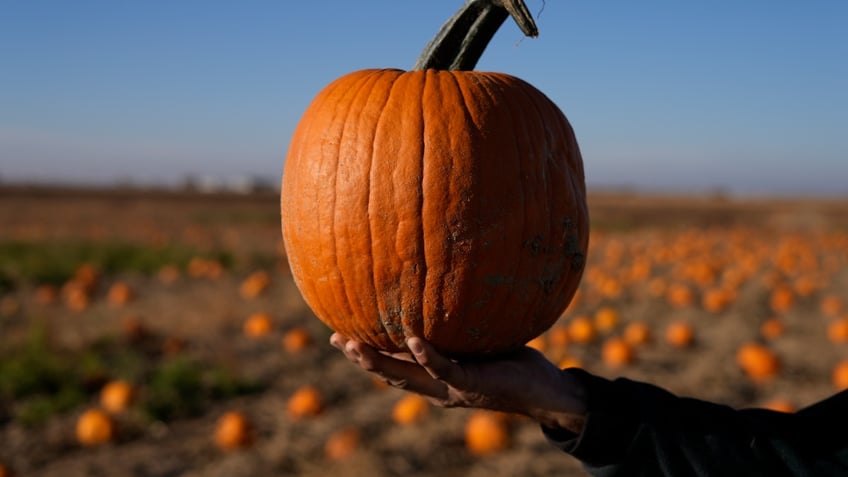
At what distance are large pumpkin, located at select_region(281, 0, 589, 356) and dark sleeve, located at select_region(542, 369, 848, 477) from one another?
1.28ft

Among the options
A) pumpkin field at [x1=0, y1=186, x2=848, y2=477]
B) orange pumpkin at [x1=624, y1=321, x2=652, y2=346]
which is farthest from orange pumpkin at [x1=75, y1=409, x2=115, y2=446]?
orange pumpkin at [x1=624, y1=321, x2=652, y2=346]

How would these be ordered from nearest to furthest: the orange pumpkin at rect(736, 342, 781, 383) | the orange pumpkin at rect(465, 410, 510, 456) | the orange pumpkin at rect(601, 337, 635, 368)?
the orange pumpkin at rect(465, 410, 510, 456), the orange pumpkin at rect(736, 342, 781, 383), the orange pumpkin at rect(601, 337, 635, 368)

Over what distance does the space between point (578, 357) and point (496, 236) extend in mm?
6532

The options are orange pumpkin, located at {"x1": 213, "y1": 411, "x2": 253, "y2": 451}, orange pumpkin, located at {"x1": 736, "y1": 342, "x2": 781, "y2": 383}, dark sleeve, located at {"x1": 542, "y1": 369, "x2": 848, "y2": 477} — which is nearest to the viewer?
dark sleeve, located at {"x1": 542, "y1": 369, "x2": 848, "y2": 477}

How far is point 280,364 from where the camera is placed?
309 inches

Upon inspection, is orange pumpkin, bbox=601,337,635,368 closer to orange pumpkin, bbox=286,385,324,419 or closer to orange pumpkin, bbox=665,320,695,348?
orange pumpkin, bbox=665,320,695,348

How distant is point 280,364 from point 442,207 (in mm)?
6358

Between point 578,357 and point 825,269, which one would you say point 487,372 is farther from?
point 825,269

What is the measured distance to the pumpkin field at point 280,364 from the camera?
5.64 m

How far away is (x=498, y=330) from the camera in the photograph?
6.59 ft

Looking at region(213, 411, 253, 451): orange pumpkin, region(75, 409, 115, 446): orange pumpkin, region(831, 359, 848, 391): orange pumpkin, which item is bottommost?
region(75, 409, 115, 446): orange pumpkin

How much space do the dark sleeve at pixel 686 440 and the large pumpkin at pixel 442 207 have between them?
0.39 meters

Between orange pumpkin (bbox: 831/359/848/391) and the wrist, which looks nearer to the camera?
the wrist

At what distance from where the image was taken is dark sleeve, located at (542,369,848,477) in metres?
2.16
